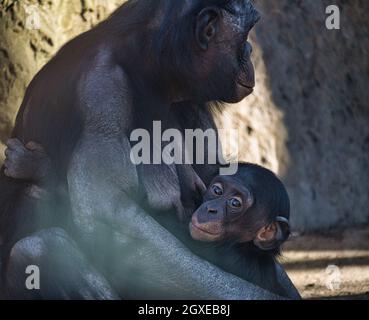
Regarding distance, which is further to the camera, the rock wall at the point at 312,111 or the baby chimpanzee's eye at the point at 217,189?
the rock wall at the point at 312,111

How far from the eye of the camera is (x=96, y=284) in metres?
5.25

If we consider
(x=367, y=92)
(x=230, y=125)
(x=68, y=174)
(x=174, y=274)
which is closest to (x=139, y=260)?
(x=174, y=274)

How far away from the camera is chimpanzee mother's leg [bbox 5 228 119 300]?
5.23m

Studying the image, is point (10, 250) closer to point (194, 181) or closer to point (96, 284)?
point (96, 284)

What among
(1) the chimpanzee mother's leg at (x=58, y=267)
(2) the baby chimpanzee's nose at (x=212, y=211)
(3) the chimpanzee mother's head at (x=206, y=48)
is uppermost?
(3) the chimpanzee mother's head at (x=206, y=48)

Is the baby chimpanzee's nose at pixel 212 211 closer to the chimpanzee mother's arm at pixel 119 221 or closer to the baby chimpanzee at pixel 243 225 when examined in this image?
the baby chimpanzee at pixel 243 225

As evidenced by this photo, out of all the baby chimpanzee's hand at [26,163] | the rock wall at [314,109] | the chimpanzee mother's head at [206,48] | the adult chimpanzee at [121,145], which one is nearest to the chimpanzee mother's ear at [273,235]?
the adult chimpanzee at [121,145]

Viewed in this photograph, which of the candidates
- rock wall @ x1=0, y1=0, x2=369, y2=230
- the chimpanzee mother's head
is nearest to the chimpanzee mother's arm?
the chimpanzee mother's head

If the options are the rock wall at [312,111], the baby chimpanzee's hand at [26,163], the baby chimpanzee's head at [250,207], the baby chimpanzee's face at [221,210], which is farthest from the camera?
the rock wall at [312,111]

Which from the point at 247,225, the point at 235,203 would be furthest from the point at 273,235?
the point at 235,203

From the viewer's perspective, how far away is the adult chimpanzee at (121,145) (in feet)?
17.2

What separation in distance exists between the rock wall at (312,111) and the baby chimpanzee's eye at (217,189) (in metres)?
3.03

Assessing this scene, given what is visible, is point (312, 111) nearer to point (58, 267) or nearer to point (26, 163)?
point (26, 163)

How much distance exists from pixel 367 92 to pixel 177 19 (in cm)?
494
